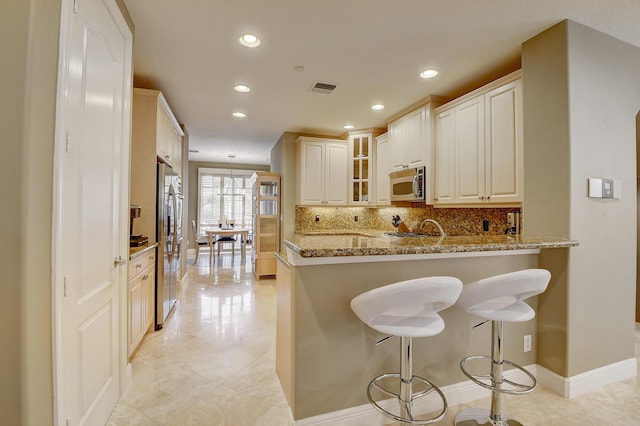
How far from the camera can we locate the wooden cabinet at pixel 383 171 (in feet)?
14.5

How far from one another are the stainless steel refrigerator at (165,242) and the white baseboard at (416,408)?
7.15ft

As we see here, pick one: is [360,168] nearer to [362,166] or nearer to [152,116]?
[362,166]

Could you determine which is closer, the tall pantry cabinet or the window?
the tall pantry cabinet

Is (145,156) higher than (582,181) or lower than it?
higher

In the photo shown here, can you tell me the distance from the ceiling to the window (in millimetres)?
4766

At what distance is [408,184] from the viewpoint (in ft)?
12.4

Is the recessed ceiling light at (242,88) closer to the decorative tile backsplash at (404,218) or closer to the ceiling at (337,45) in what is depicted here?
the ceiling at (337,45)

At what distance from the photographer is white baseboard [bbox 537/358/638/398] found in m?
2.04

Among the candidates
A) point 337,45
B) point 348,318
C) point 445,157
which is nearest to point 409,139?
point 445,157

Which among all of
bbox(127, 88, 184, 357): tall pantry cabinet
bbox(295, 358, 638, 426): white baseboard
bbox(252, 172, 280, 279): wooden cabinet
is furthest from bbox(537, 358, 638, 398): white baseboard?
bbox(252, 172, 280, 279): wooden cabinet

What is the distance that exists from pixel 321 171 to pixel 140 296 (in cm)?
315

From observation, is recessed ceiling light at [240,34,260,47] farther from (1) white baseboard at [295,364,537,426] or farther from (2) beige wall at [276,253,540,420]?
(1) white baseboard at [295,364,537,426]

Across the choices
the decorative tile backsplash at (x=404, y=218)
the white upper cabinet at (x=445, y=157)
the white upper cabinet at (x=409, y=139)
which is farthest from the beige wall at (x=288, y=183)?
the white upper cabinet at (x=445, y=157)

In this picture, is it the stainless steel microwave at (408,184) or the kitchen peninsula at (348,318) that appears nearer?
the kitchen peninsula at (348,318)
